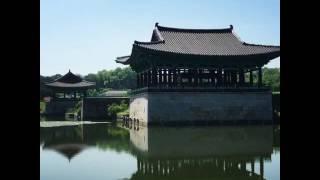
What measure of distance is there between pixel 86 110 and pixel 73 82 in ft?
34.3

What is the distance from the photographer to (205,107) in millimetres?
31234

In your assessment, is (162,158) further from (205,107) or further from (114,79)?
(114,79)

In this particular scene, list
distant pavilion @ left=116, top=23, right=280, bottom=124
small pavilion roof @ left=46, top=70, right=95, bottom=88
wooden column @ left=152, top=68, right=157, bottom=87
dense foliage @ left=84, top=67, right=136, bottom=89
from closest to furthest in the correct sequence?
distant pavilion @ left=116, top=23, right=280, bottom=124 < wooden column @ left=152, top=68, right=157, bottom=87 < small pavilion roof @ left=46, top=70, right=95, bottom=88 < dense foliage @ left=84, top=67, right=136, bottom=89

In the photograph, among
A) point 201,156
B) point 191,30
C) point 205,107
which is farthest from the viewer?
point 191,30

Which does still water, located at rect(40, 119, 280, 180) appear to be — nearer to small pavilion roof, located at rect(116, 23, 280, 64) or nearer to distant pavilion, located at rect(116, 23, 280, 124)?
distant pavilion, located at rect(116, 23, 280, 124)

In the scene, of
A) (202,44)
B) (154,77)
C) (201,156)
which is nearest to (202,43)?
(202,44)

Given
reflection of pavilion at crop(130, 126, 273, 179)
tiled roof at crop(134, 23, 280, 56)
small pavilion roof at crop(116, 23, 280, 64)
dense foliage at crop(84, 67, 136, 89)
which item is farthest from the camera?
dense foliage at crop(84, 67, 136, 89)

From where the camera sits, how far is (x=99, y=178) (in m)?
11.1

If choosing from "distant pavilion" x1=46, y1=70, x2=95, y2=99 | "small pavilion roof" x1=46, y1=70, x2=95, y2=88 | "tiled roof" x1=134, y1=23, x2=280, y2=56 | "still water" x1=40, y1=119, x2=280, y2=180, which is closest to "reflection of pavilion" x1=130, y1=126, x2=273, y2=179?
"still water" x1=40, y1=119, x2=280, y2=180

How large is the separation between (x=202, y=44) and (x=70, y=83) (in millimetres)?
23735

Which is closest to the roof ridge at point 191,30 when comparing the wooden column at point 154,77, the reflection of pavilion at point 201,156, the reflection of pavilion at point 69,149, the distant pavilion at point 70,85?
the wooden column at point 154,77

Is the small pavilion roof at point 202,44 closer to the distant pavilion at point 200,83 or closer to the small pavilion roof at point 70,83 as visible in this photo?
the distant pavilion at point 200,83

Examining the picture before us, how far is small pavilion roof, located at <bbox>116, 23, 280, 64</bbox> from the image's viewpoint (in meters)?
31.4

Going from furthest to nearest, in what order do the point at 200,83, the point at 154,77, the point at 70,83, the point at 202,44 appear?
the point at 70,83, the point at 202,44, the point at 200,83, the point at 154,77
